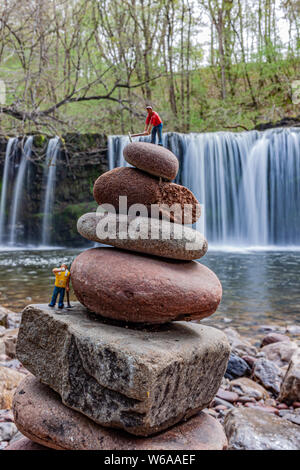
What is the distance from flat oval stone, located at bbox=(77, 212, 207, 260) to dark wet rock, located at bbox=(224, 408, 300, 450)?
4.32 feet

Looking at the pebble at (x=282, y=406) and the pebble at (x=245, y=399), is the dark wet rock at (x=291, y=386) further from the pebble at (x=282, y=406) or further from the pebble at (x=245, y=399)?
the pebble at (x=245, y=399)

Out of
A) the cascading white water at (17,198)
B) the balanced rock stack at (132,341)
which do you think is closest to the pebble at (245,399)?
the balanced rock stack at (132,341)

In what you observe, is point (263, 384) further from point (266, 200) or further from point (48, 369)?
point (266, 200)

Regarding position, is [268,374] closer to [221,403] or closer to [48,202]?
[221,403]

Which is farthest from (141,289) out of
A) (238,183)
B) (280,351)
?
(238,183)

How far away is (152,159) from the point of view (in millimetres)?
3225

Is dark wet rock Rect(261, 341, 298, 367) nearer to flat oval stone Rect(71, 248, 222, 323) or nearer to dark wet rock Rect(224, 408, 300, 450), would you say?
dark wet rock Rect(224, 408, 300, 450)

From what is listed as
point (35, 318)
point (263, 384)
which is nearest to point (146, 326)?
point (35, 318)

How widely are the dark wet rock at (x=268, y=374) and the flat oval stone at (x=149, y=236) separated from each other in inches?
73.7

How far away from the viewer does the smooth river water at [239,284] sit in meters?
6.52

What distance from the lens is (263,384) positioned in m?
3.88

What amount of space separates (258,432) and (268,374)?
148 cm

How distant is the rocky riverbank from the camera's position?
2580mm
